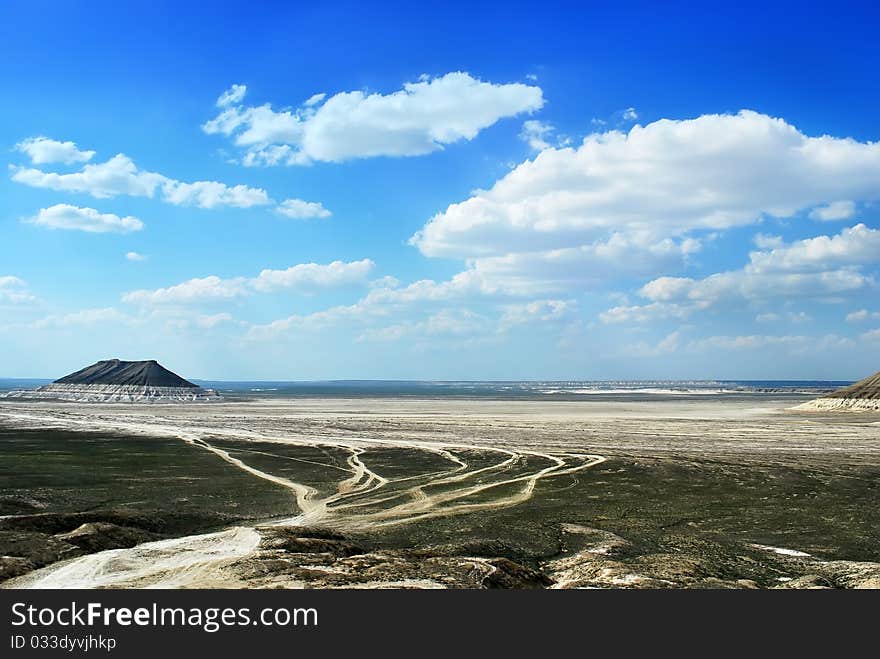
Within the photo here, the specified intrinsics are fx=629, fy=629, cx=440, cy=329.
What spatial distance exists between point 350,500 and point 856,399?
9178 centimetres

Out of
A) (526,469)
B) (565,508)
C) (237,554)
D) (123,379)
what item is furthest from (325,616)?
(123,379)

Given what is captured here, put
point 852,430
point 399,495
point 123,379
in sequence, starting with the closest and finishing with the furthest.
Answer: point 399,495 < point 852,430 < point 123,379

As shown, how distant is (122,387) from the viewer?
145375 millimetres

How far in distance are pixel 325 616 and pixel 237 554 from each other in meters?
5.32

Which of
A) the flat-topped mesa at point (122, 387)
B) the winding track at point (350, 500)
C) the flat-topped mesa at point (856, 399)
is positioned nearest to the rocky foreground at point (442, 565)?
the winding track at point (350, 500)

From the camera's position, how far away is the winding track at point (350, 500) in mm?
12976

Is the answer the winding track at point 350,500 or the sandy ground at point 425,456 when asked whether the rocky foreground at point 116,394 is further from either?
the winding track at point 350,500

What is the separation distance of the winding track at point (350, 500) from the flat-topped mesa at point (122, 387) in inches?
3878

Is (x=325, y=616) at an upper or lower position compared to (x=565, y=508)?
upper

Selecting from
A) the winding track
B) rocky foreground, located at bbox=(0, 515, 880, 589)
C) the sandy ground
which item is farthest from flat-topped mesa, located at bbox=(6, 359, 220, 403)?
rocky foreground, located at bbox=(0, 515, 880, 589)

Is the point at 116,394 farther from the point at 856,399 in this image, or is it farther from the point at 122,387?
the point at 856,399

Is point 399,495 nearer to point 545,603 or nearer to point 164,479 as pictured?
point 164,479

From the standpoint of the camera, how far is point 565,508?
2312 centimetres

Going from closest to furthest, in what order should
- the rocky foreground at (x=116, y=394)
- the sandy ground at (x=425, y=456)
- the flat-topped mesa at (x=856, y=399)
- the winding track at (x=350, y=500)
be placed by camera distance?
the winding track at (x=350, y=500), the sandy ground at (x=425, y=456), the flat-topped mesa at (x=856, y=399), the rocky foreground at (x=116, y=394)
